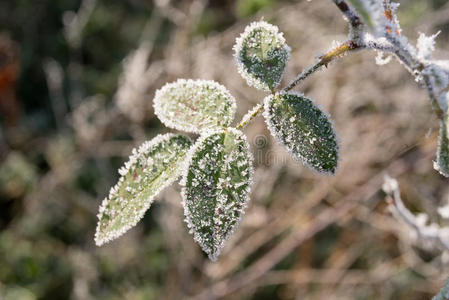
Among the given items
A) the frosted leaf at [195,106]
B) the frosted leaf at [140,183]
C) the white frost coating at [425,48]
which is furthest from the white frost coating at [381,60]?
the frosted leaf at [140,183]

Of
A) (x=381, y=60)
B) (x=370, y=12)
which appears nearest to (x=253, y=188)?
(x=381, y=60)

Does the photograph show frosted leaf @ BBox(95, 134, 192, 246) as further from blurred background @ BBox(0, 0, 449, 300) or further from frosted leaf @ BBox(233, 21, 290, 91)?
blurred background @ BBox(0, 0, 449, 300)

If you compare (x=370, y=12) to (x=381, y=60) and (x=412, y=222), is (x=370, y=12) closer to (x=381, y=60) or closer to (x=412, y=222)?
(x=381, y=60)

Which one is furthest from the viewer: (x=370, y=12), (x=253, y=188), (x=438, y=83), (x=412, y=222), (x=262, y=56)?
(x=253, y=188)

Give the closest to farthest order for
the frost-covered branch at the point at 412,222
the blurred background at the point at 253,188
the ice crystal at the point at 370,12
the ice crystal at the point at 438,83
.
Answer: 1. the ice crystal at the point at 370,12
2. the ice crystal at the point at 438,83
3. the frost-covered branch at the point at 412,222
4. the blurred background at the point at 253,188

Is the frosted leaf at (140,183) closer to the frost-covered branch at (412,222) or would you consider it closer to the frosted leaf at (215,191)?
the frosted leaf at (215,191)
